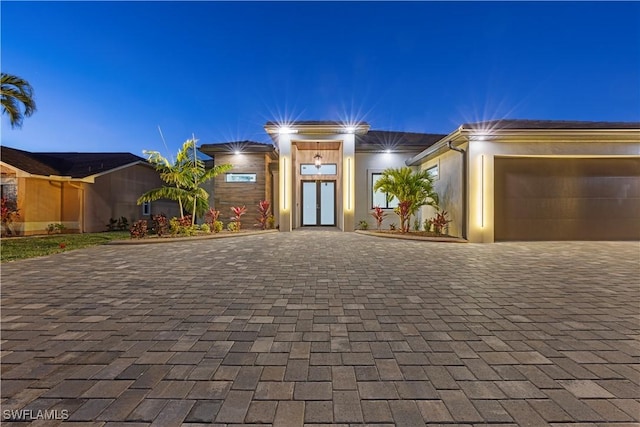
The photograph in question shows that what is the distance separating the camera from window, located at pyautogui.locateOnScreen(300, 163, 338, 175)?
54.3ft

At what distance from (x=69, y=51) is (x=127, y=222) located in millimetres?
23781

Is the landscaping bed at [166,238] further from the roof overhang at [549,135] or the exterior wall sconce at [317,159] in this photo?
the roof overhang at [549,135]

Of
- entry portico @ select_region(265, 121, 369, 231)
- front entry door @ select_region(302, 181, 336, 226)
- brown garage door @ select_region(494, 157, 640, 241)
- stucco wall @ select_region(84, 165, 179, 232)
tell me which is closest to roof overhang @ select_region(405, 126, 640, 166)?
brown garage door @ select_region(494, 157, 640, 241)

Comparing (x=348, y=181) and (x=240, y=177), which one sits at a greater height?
(x=240, y=177)

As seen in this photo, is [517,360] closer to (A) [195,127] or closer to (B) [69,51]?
(B) [69,51]

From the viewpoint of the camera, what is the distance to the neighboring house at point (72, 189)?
12797mm

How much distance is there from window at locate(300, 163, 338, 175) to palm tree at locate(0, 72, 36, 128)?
1163 centimetres

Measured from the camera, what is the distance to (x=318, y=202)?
16766 mm

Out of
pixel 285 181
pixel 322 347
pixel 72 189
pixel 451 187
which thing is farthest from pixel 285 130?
pixel 322 347

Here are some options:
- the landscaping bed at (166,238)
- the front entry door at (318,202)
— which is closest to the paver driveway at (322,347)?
the landscaping bed at (166,238)

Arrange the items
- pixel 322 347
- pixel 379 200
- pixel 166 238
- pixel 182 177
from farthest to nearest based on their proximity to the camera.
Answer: pixel 379 200
pixel 182 177
pixel 166 238
pixel 322 347

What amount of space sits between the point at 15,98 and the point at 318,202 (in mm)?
13228

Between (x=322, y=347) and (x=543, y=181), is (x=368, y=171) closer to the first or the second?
(x=543, y=181)
